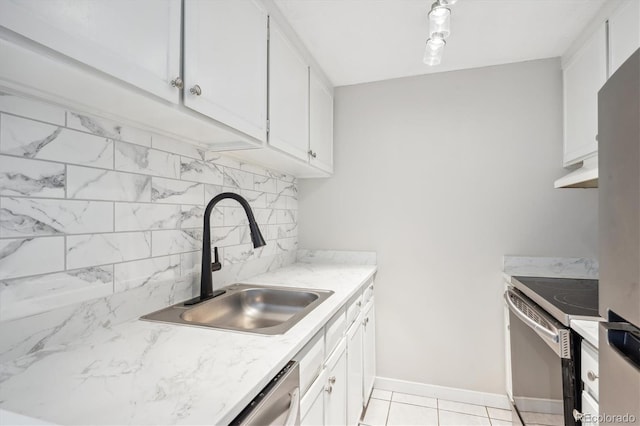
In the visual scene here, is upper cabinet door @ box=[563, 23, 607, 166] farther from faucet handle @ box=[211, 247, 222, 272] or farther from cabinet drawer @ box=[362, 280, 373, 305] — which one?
faucet handle @ box=[211, 247, 222, 272]

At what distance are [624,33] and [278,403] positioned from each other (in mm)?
2017

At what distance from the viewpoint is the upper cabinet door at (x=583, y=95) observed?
1576mm

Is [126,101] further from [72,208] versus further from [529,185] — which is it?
[529,185]

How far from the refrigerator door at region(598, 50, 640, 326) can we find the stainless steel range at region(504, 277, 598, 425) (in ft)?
2.29

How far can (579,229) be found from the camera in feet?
6.47

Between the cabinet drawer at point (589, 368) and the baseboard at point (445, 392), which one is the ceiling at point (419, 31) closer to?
the cabinet drawer at point (589, 368)

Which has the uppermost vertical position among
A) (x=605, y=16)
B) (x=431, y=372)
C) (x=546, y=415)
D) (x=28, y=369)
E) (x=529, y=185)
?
(x=605, y=16)

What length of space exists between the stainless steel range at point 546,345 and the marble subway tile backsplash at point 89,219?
1503 millimetres

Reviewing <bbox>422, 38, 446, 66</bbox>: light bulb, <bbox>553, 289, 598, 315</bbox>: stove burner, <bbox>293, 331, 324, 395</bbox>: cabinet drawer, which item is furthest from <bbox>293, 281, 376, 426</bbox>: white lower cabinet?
<bbox>422, 38, 446, 66</bbox>: light bulb

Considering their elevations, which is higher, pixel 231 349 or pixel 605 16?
pixel 605 16

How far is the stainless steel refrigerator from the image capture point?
0.52 m

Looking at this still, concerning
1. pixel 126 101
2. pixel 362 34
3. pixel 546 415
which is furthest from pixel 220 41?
pixel 546 415

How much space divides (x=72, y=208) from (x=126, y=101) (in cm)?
36

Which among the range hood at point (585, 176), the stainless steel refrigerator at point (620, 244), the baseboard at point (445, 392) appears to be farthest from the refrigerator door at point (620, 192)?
the baseboard at point (445, 392)
